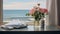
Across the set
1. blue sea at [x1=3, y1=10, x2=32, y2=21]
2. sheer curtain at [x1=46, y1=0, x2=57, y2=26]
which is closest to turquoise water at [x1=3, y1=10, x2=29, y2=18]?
blue sea at [x1=3, y1=10, x2=32, y2=21]

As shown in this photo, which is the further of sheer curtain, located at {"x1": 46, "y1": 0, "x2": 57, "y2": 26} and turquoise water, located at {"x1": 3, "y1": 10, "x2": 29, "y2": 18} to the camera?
turquoise water, located at {"x1": 3, "y1": 10, "x2": 29, "y2": 18}

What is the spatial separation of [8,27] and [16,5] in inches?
29.4

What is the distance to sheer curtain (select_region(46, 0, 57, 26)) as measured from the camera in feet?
8.34

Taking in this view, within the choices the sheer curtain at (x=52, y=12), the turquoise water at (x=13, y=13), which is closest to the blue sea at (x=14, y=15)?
the turquoise water at (x=13, y=13)

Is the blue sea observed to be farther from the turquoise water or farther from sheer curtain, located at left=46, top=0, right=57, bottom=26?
sheer curtain, located at left=46, top=0, right=57, bottom=26

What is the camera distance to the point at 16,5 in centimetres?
278

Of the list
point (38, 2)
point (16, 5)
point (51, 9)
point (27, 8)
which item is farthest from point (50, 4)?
point (16, 5)

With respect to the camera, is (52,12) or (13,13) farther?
(13,13)

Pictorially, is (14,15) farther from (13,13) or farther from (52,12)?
(52,12)

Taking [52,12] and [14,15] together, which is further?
[14,15]

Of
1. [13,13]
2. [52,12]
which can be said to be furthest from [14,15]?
[52,12]

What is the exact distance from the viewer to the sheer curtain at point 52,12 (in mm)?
2542

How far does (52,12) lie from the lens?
101 inches

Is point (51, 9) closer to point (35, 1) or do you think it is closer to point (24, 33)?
point (35, 1)
